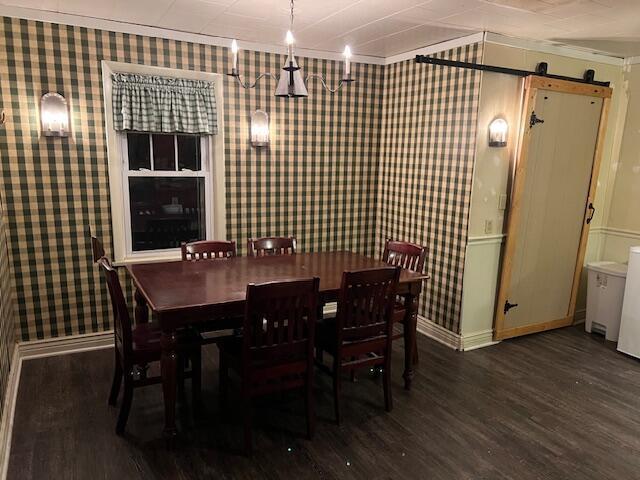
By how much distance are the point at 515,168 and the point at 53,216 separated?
143 inches

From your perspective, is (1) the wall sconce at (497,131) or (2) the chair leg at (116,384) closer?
(2) the chair leg at (116,384)

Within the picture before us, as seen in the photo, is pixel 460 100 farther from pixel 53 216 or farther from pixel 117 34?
pixel 53 216

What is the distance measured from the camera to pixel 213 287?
2.60 metres

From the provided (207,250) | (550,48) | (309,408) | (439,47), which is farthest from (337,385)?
(550,48)

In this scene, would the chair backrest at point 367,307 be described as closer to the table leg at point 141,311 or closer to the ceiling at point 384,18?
the table leg at point 141,311

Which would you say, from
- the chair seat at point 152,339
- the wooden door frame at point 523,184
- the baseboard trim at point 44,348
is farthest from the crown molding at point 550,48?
the baseboard trim at point 44,348

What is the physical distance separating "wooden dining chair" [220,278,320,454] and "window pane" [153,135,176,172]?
193 centimetres

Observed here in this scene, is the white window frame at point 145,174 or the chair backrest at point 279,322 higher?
the white window frame at point 145,174

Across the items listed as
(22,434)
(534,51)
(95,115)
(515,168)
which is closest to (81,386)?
(22,434)

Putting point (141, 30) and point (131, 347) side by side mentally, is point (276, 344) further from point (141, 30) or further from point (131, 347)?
point (141, 30)

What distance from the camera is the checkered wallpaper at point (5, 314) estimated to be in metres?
2.57

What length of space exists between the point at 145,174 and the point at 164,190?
22 centimetres

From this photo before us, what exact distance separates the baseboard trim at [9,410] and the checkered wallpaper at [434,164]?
10.4 feet

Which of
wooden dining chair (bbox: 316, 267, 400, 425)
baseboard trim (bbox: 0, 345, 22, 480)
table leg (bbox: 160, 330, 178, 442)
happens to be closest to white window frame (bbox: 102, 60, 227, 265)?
baseboard trim (bbox: 0, 345, 22, 480)
